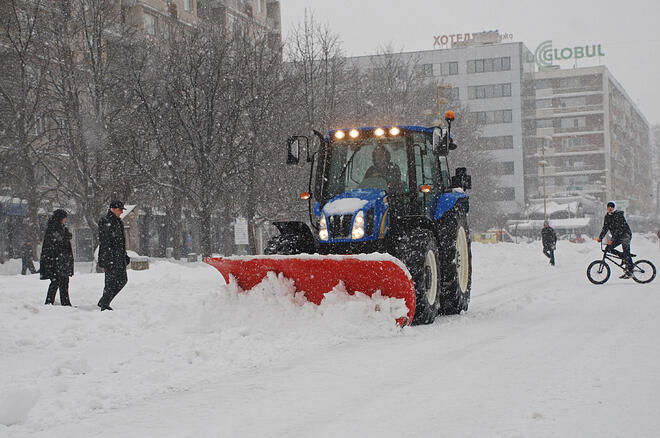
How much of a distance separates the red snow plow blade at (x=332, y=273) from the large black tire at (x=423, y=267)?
1.73ft

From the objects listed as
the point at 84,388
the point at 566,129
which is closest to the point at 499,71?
the point at 566,129

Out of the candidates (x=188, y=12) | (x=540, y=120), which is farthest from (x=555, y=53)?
(x=188, y=12)

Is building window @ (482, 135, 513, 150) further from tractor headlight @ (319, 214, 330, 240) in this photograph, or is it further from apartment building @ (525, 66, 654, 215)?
tractor headlight @ (319, 214, 330, 240)

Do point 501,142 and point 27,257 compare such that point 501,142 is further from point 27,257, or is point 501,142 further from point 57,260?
point 57,260

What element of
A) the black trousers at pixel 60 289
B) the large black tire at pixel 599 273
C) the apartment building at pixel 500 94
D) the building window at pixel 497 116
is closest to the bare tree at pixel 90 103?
the black trousers at pixel 60 289

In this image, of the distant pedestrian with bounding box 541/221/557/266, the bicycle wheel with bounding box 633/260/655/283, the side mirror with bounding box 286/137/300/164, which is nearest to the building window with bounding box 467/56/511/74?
the distant pedestrian with bounding box 541/221/557/266

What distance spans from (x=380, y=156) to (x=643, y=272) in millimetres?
8564

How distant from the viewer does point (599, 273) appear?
15.9 meters

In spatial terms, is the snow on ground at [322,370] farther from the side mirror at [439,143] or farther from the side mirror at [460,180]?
the side mirror at [439,143]

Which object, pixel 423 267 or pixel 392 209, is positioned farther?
pixel 392 209

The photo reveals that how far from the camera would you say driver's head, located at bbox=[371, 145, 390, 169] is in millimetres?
9914

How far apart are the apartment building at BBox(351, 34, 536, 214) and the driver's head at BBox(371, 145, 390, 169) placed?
242ft

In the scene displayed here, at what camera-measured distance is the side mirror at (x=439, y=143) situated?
376 inches

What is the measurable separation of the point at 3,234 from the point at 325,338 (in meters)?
30.9
